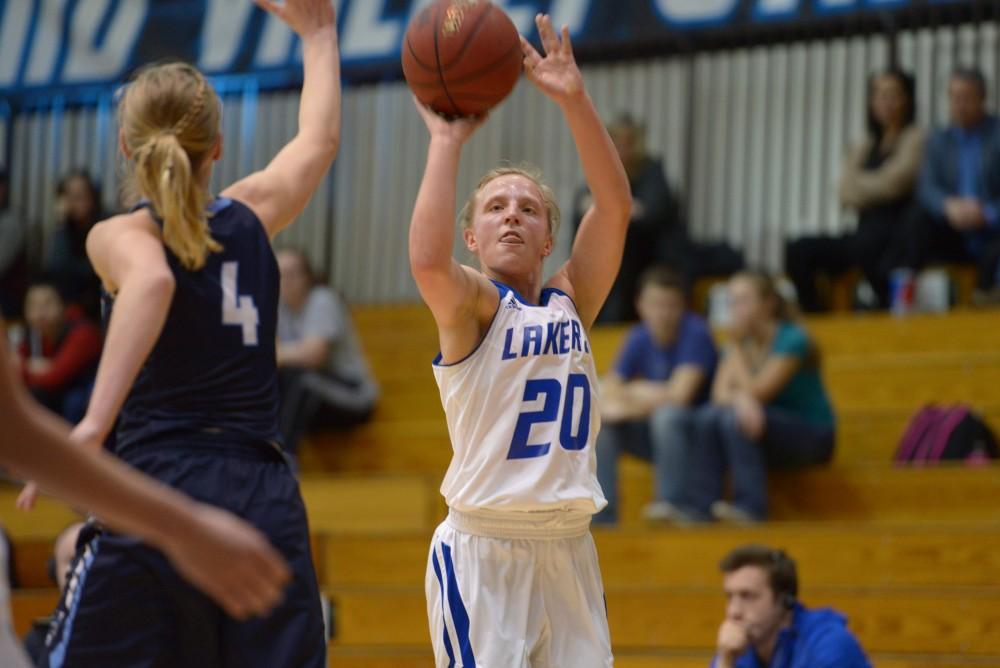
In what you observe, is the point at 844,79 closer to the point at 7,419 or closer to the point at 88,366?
the point at 88,366

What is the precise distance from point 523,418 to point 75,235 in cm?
707

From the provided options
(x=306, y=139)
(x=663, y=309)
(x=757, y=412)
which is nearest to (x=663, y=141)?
(x=663, y=309)

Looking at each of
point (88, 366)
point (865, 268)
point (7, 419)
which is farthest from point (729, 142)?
point (7, 419)

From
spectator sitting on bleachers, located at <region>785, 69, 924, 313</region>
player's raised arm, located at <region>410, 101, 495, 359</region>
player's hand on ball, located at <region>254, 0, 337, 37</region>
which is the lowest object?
player's raised arm, located at <region>410, 101, 495, 359</region>

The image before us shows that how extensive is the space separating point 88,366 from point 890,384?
179 inches

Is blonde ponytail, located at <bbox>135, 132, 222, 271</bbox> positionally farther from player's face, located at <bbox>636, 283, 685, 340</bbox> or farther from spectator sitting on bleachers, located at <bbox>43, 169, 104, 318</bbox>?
spectator sitting on bleachers, located at <bbox>43, 169, 104, 318</bbox>

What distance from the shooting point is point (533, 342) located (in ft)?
12.0

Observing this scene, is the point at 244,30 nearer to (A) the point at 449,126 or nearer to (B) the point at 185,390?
(A) the point at 449,126

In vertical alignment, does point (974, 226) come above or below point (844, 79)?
below

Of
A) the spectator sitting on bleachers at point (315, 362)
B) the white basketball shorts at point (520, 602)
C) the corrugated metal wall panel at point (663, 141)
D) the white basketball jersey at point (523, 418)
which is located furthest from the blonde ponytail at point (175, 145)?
the corrugated metal wall panel at point (663, 141)

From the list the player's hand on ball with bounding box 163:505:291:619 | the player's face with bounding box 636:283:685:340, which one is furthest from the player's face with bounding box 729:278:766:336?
the player's hand on ball with bounding box 163:505:291:619

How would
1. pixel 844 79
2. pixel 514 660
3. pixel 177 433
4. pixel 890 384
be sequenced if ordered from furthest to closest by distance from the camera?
pixel 844 79
pixel 890 384
pixel 514 660
pixel 177 433

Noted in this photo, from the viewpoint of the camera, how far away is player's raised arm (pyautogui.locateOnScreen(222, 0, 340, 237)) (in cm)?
334

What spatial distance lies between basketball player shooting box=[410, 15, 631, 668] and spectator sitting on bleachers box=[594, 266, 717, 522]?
326 cm
